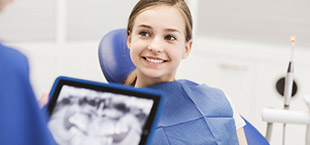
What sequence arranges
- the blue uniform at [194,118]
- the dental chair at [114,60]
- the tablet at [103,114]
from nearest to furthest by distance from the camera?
the tablet at [103,114]
the blue uniform at [194,118]
the dental chair at [114,60]

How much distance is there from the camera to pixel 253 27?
265 cm

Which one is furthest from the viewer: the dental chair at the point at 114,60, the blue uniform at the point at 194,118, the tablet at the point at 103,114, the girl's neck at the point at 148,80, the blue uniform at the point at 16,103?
the dental chair at the point at 114,60

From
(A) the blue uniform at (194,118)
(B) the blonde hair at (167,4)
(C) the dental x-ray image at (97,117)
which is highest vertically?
(B) the blonde hair at (167,4)

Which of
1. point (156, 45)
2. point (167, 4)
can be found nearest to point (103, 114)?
point (156, 45)

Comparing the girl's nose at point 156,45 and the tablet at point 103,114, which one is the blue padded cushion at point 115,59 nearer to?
the girl's nose at point 156,45

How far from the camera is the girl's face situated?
44.1 inches

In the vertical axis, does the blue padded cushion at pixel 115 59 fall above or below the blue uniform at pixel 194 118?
above

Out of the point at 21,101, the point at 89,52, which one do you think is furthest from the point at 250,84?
the point at 21,101

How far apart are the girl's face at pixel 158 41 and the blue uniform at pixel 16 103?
596mm

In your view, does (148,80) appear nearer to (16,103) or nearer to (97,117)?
(97,117)

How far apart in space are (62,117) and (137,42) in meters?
0.43

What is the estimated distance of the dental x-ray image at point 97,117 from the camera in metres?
0.69

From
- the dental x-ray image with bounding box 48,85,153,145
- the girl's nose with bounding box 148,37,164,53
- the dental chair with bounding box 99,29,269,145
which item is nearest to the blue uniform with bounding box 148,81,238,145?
the girl's nose with bounding box 148,37,164,53

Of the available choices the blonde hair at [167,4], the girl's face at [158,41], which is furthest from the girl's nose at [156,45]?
the blonde hair at [167,4]
